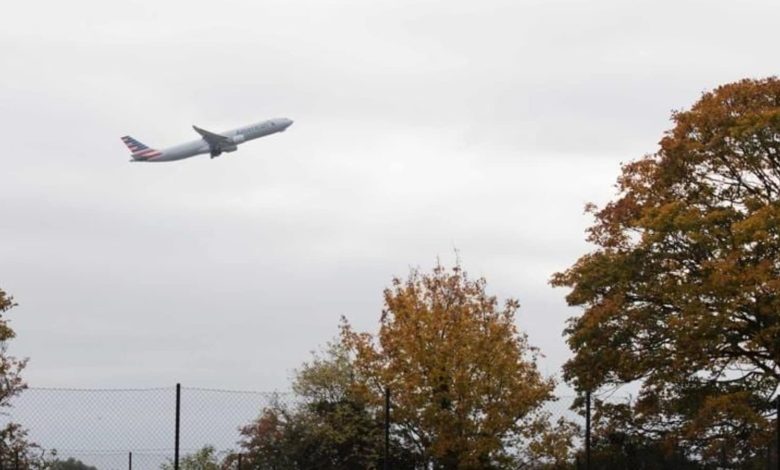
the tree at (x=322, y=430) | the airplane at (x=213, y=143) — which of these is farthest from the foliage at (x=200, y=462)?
the airplane at (x=213, y=143)

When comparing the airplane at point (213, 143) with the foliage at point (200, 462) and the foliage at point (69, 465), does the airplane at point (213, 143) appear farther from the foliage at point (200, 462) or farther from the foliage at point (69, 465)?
the foliage at point (69, 465)

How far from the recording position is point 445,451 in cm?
3522

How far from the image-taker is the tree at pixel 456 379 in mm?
35188

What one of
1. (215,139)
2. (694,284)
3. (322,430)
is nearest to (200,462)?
(322,430)

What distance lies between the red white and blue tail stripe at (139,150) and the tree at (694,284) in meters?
81.1

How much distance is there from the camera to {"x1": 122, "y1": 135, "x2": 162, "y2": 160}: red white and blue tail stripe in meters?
117

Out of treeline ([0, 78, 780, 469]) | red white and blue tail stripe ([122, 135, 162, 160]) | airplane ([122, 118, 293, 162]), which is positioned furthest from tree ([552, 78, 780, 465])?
red white and blue tail stripe ([122, 135, 162, 160])

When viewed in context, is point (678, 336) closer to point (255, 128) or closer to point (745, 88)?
point (745, 88)

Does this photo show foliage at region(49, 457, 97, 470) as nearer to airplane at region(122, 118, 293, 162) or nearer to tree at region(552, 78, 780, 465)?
tree at region(552, 78, 780, 465)

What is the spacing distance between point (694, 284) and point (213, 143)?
68.6 meters

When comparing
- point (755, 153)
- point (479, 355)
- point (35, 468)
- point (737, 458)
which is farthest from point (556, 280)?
point (35, 468)

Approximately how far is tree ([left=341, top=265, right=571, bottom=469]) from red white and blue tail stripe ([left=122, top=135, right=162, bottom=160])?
7912cm

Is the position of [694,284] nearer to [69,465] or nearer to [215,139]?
[69,465]

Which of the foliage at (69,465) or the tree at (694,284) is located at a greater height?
the tree at (694,284)
